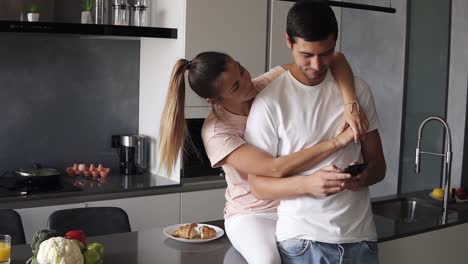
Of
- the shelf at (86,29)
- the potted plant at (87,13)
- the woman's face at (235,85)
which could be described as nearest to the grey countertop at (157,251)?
the woman's face at (235,85)

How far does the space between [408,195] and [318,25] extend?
197 cm

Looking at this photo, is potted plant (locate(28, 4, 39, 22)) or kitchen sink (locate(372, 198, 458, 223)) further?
potted plant (locate(28, 4, 39, 22))

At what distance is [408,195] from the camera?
3.53 m

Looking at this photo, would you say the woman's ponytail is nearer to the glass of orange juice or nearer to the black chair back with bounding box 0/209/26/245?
the glass of orange juice

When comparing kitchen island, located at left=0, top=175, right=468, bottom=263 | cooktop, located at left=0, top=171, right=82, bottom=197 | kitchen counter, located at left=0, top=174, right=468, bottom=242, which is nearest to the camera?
kitchen island, located at left=0, top=175, right=468, bottom=263

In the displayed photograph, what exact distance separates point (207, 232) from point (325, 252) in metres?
0.54

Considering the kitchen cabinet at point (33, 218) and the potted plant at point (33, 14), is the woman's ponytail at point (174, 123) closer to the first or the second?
the kitchen cabinet at point (33, 218)

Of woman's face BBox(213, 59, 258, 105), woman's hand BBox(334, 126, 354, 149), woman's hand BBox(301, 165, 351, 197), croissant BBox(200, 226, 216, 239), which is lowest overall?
croissant BBox(200, 226, 216, 239)

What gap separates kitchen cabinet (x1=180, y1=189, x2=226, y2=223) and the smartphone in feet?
7.01

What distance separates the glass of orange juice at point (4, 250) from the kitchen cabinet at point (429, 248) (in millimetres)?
1277

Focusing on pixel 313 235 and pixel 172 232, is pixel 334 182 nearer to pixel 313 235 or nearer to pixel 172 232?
pixel 313 235

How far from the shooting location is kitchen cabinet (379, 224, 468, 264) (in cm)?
246

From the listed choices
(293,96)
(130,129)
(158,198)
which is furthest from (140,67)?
(293,96)

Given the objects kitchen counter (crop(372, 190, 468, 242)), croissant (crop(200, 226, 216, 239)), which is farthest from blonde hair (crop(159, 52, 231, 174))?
kitchen counter (crop(372, 190, 468, 242))
